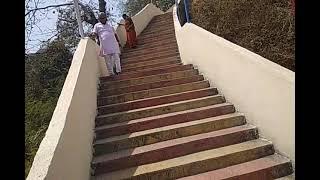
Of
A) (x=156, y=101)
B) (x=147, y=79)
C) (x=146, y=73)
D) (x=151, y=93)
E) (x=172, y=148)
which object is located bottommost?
(x=172, y=148)

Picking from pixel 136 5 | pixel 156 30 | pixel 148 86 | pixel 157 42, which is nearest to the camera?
pixel 148 86

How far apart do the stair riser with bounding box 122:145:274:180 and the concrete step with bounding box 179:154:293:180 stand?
0.08 m

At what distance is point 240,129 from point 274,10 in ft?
14.5

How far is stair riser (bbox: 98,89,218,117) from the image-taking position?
5.95 m

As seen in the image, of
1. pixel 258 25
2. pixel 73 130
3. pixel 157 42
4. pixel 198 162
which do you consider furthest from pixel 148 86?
pixel 157 42

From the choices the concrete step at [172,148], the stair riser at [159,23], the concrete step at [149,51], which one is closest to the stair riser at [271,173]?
the concrete step at [172,148]

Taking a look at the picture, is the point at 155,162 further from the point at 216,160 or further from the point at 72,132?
the point at 72,132

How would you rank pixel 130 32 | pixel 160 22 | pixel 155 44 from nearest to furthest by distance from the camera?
pixel 155 44 < pixel 130 32 < pixel 160 22

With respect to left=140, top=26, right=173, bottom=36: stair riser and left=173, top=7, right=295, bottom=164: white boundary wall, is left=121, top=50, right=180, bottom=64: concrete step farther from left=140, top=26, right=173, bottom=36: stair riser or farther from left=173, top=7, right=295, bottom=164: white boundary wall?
left=140, top=26, right=173, bottom=36: stair riser

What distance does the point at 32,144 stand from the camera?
7625 millimetres

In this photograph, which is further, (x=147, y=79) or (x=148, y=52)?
(x=148, y=52)

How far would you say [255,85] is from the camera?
15.9ft

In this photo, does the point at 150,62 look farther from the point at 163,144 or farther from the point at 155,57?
the point at 163,144
